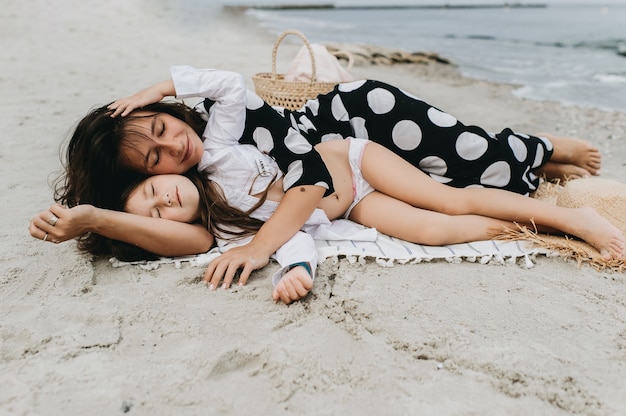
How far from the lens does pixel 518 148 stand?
2436mm

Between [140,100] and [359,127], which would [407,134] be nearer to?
[359,127]

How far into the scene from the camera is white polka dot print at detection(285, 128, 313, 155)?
2039 mm

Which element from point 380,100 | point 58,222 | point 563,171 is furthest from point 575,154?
point 58,222

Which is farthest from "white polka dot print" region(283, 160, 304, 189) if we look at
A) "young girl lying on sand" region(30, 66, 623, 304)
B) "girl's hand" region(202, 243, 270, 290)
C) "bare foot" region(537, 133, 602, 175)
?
"bare foot" region(537, 133, 602, 175)

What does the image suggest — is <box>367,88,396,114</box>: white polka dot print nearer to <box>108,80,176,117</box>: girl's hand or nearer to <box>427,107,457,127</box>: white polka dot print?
<box>427,107,457,127</box>: white polka dot print

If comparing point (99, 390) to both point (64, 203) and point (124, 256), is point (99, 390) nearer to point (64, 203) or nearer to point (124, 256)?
point (124, 256)

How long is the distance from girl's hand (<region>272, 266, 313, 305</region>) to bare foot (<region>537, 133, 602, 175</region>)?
1.75 meters

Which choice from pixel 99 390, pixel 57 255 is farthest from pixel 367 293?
pixel 57 255

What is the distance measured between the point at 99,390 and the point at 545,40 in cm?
1527

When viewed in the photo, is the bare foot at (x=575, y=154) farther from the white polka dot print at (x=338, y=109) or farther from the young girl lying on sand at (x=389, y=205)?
the white polka dot print at (x=338, y=109)

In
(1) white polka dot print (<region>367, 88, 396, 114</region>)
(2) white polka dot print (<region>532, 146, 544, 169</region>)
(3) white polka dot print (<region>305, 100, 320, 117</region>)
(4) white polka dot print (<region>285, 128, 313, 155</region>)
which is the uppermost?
(1) white polka dot print (<region>367, 88, 396, 114</region>)

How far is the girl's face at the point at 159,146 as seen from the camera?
1.84m

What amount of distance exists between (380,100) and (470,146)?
471mm

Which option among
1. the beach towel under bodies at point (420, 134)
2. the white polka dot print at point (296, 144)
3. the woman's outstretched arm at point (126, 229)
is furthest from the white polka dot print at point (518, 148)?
the woman's outstretched arm at point (126, 229)
